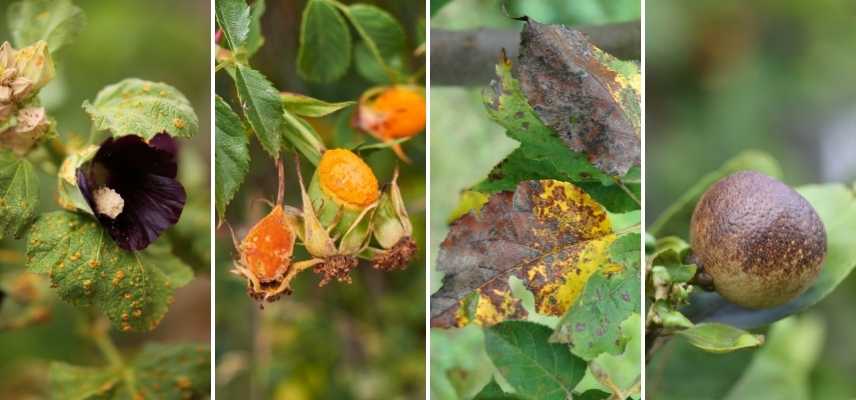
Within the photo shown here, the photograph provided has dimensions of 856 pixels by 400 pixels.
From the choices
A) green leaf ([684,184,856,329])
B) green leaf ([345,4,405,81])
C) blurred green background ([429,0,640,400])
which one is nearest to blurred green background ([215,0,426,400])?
blurred green background ([429,0,640,400])

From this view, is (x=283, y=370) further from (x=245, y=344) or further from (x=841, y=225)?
(x=841, y=225)

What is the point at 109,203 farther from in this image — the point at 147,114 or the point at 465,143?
the point at 465,143

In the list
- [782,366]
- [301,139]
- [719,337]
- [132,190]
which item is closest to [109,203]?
[132,190]

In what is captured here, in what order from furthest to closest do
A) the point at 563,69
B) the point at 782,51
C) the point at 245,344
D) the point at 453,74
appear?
the point at 782,51 → the point at 245,344 → the point at 453,74 → the point at 563,69

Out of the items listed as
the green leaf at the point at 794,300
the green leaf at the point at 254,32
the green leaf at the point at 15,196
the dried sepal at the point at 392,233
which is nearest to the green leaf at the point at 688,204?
the green leaf at the point at 794,300

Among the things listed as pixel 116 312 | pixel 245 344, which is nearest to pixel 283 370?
pixel 245 344

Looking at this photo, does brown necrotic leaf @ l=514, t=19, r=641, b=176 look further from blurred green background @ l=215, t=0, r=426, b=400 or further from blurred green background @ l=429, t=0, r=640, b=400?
blurred green background @ l=215, t=0, r=426, b=400
